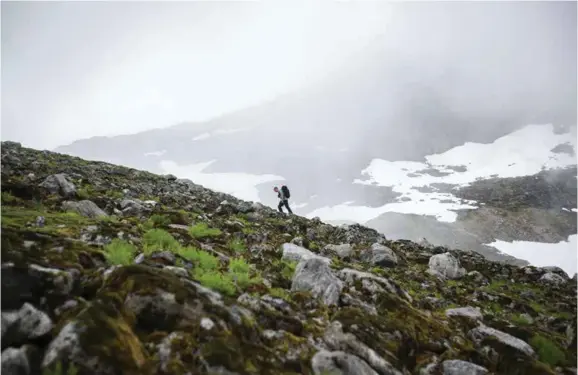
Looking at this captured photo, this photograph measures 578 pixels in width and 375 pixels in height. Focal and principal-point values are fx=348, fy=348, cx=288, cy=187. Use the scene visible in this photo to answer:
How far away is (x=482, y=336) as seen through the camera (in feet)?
26.1

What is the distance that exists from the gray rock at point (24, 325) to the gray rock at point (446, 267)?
13647 mm

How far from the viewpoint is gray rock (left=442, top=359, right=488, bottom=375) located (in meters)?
6.28

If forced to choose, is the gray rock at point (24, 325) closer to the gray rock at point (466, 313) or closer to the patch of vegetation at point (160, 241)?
the patch of vegetation at point (160, 241)

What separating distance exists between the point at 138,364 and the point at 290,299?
3549 millimetres

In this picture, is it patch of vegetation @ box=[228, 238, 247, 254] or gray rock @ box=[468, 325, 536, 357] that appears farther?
patch of vegetation @ box=[228, 238, 247, 254]

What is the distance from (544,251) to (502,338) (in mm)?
139681

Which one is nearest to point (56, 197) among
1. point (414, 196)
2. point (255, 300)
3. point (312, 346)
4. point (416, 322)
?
point (255, 300)

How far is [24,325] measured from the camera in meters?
4.22

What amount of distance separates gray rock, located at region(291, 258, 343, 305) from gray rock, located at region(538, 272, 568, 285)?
12.7 meters

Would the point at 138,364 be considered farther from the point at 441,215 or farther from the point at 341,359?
the point at 441,215

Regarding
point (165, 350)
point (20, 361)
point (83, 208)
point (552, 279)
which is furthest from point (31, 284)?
point (552, 279)

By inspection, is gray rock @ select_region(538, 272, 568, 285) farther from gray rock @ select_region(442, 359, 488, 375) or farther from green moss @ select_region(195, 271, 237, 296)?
green moss @ select_region(195, 271, 237, 296)

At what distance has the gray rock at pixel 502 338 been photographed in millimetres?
7465

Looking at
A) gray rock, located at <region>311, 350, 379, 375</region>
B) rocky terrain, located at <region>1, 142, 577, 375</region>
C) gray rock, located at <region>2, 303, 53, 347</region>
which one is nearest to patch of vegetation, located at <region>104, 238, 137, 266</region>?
rocky terrain, located at <region>1, 142, 577, 375</region>
